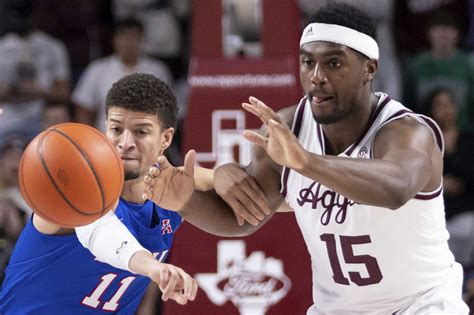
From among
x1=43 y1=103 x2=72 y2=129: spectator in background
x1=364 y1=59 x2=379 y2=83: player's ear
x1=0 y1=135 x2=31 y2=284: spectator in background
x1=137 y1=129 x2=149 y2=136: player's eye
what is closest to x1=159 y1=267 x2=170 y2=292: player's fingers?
x1=137 y1=129 x2=149 y2=136: player's eye

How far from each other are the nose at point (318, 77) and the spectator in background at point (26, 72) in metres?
4.52

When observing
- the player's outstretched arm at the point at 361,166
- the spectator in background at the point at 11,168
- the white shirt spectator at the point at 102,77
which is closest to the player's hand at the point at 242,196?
the player's outstretched arm at the point at 361,166

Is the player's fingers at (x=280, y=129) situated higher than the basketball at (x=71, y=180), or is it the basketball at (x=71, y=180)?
the player's fingers at (x=280, y=129)

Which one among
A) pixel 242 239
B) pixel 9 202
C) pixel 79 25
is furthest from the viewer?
pixel 79 25

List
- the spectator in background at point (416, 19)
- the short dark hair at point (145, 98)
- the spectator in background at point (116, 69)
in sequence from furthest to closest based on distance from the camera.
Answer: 1. the spectator in background at point (416, 19)
2. the spectator in background at point (116, 69)
3. the short dark hair at point (145, 98)

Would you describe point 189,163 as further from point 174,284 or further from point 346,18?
point 346,18

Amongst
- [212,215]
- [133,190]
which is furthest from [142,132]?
[212,215]

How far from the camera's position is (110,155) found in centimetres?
468

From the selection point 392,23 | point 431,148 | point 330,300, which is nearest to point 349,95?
point 431,148

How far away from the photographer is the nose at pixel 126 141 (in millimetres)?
4930

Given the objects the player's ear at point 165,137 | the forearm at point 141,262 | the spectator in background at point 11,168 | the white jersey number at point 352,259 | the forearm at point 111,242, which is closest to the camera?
the forearm at point 141,262

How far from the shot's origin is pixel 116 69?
887cm

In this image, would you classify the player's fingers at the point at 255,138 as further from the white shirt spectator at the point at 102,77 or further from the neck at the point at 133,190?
the white shirt spectator at the point at 102,77

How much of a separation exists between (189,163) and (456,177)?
4012mm
